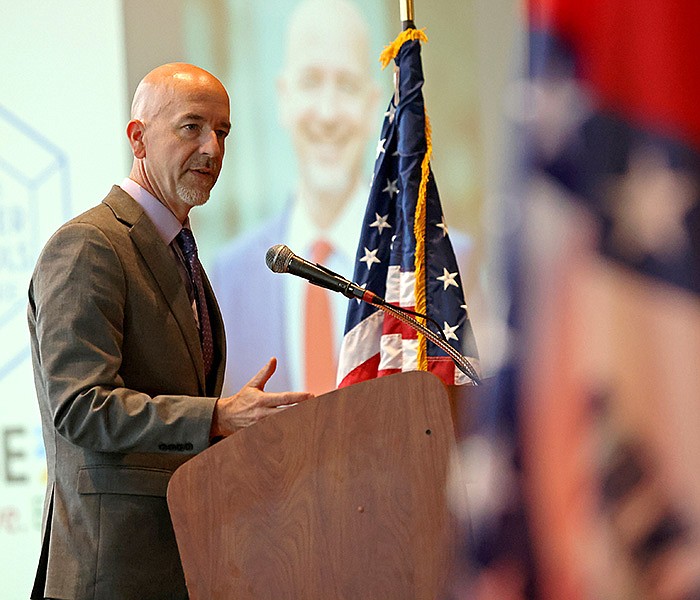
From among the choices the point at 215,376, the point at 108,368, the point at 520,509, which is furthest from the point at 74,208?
the point at 520,509

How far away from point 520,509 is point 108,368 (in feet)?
4.73

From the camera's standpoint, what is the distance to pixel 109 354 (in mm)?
1744

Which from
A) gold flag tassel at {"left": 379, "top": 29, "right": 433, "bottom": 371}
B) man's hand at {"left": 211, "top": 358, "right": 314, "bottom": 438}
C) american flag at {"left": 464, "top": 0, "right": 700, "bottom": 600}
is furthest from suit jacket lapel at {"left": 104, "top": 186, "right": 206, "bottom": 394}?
american flag at {"left": 464, "top": 0, "right": 700, "bottom": 600}

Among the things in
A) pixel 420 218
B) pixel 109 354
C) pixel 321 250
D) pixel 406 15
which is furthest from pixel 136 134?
pixel 321 250

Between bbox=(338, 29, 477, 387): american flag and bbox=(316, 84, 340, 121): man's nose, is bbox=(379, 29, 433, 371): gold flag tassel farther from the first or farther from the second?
bbox=(316, 84, 340, 121): man's nose

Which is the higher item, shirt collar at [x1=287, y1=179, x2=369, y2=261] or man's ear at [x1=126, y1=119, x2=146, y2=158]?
man's ear at [x1=126, y1=119, x2=146, y2=158]

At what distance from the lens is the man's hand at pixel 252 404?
1.59 m

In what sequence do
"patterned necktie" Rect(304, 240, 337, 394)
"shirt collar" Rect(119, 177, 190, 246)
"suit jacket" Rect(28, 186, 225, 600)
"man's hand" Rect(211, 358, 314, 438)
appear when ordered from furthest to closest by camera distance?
"patterned necktie" Rect(304, 240, 337, 394)
"shirt collar" Rect(119, 177, 190, 246)
"suit jacket" Rect(28, 186, 225, 600)
"man's hand" Rect(211, 358, 314, 438)

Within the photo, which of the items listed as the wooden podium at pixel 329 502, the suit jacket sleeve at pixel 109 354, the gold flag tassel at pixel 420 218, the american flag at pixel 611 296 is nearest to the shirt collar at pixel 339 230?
the gold flag tassel at pixel 420 218

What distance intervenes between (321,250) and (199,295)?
5.75 feet

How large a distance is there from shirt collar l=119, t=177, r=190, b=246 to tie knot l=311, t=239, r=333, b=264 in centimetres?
168

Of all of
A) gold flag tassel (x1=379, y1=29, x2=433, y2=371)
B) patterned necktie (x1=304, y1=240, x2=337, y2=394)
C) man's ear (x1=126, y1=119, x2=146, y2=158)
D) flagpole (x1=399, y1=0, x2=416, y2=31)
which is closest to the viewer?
man's ear (x1=126, y1=119, x2=146, y2=158)

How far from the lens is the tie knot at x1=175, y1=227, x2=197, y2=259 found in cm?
203

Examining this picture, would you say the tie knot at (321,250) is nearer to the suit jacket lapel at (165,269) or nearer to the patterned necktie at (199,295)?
the patterned necktie at (199,295)
